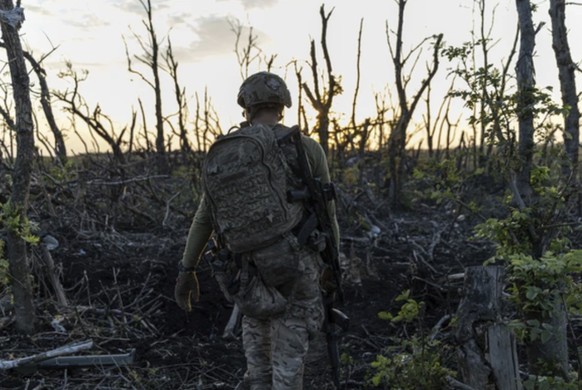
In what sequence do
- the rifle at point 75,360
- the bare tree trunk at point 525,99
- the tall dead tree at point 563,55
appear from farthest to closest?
the tall dead tree at point 563,55
the rifle at point 75,360
the bare tree trunk at point 525,99

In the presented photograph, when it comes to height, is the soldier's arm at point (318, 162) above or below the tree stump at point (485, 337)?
above

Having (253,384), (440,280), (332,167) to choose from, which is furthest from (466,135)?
(253,384)

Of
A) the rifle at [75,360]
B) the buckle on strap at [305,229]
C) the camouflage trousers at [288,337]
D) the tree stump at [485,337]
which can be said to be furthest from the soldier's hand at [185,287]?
the tree stump at [485,337]

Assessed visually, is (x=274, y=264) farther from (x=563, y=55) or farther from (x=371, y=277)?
(x=563, y=55)

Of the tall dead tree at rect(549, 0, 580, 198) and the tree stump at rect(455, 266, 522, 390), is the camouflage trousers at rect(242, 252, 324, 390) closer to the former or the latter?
the tree stump at rect(455, 266, 522, 390)

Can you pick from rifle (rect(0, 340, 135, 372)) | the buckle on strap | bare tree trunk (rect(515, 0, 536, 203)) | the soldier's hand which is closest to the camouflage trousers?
the buckle on strap

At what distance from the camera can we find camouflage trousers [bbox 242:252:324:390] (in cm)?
349

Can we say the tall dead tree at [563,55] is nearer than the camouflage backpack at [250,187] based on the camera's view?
No

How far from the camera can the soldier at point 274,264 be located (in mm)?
3434

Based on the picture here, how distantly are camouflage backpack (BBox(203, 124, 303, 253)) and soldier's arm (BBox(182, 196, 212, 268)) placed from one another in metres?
0.24

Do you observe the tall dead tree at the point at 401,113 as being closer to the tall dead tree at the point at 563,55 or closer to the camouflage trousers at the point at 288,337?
the tall dead tree at the point at 563,55

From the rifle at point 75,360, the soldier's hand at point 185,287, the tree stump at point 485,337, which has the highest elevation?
the soldier's hand at point 185,287

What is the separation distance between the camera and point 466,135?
19.3 m

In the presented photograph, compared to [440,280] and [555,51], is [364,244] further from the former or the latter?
[555,51]
